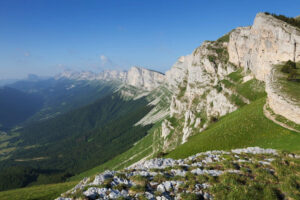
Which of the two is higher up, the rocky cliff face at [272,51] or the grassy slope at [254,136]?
the rocky cliff face at [272,51]

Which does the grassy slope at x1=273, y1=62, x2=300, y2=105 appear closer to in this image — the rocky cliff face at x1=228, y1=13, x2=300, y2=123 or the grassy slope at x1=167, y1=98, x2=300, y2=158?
the rocky cliff face at x1=228, y1=13, x2=300, y2=123

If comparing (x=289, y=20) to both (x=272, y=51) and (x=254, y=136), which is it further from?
(x=254, y=136)

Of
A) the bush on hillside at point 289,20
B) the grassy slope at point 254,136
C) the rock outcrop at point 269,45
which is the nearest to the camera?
the grassy slope at point 254,136

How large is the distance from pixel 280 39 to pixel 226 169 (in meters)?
80.4

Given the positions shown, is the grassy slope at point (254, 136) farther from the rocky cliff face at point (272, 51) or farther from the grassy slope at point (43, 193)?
the grassy slope at point (43, 193)

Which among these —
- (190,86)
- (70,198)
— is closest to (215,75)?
(190,86)

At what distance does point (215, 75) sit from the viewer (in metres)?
146

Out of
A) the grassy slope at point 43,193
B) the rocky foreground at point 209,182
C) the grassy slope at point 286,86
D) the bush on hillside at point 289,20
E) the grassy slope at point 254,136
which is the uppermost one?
the bush on hillside at point 289,20

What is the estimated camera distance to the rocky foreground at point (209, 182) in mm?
13477

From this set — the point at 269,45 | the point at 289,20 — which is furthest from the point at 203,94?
the point at 289,20

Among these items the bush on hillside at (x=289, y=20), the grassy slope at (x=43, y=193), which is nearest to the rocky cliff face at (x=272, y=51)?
the bush on hillside at (x=289, y=20)

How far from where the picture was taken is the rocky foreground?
13.5 meters

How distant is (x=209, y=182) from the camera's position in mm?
15562

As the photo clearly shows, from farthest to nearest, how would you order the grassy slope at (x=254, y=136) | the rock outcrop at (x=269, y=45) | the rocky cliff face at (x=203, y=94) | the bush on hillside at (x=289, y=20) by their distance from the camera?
1. the rocky cliff face at (x=203, y=94)
2. the bush on hillside at (x=289, y=20)
3. the rock outcrop at (x=269, y=45)
4. the grassy slope at (x=254, y=136)
